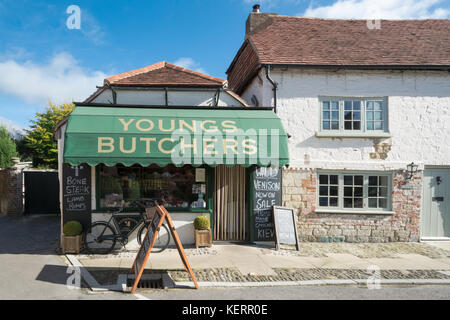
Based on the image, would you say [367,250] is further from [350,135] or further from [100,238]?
[100,238]

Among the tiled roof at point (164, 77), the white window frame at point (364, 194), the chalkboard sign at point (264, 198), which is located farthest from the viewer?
the white window frame at point (364, 194)

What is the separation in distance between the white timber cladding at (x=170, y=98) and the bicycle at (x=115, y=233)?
316cm

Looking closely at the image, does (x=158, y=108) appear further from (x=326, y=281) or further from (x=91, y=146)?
(x=326, y=281)

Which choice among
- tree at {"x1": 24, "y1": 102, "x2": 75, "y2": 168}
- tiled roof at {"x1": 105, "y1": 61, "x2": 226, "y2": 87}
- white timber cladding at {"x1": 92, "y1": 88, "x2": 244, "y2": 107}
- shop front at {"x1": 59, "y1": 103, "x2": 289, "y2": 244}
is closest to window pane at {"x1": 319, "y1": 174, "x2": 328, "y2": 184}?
shop front at {"x1": 59, "y1": 103, "x2": 289, "y2": 244}

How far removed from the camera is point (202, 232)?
7723 millimetres

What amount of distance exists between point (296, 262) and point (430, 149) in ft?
20.0

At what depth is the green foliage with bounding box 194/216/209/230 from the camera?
7.75 m

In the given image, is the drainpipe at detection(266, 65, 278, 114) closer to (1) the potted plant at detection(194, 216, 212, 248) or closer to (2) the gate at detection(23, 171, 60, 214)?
(1) the potted plant at detection(194, 216, 212, 248)

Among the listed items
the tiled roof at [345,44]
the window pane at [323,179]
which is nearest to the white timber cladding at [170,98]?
the tiled roof at [345,44]

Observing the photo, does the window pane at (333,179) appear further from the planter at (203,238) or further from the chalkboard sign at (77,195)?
the chalkboard sign at (77,195)

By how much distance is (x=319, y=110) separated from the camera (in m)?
9.04

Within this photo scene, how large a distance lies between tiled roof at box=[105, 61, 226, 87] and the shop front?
3.22 ft

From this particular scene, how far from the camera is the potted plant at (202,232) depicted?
771 cm
